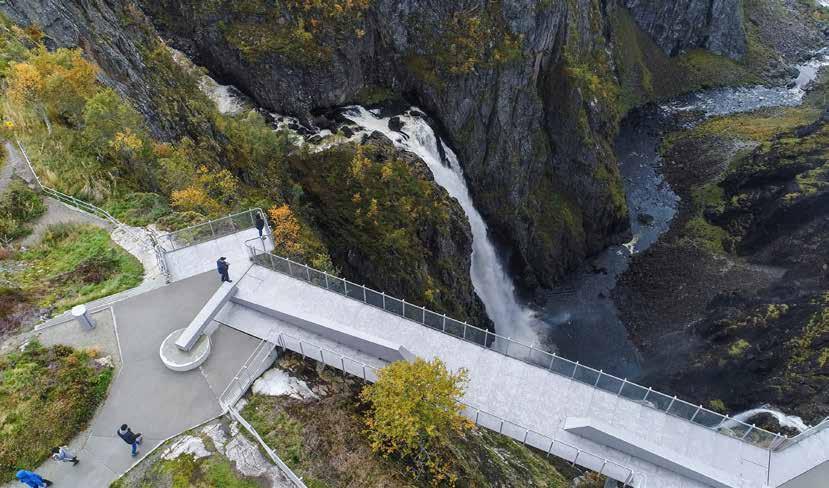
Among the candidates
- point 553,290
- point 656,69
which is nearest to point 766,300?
point 553,290

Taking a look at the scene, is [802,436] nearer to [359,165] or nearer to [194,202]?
[194,202]

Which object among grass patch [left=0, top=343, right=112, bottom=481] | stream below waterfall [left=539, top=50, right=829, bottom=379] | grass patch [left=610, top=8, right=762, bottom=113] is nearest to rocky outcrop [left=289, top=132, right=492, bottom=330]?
stream below waterfall [left=539, top=50, right=829, bottom=379]

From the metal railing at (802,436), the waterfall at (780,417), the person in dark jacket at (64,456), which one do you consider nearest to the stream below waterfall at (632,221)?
the waterfall at (780,417)

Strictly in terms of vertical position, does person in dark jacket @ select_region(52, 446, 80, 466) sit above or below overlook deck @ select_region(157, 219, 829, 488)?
above

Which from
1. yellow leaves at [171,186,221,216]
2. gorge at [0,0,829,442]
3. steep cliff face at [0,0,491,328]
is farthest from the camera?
gorge at [0,0,829,442]

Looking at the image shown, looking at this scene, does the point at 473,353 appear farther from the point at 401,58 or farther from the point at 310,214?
the point at 401,58

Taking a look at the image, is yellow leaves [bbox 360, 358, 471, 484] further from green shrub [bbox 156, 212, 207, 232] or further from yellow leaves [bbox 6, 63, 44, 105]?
yellow leaves [bbox 6, 63, 44, 105]

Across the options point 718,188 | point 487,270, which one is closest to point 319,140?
point 487,270
